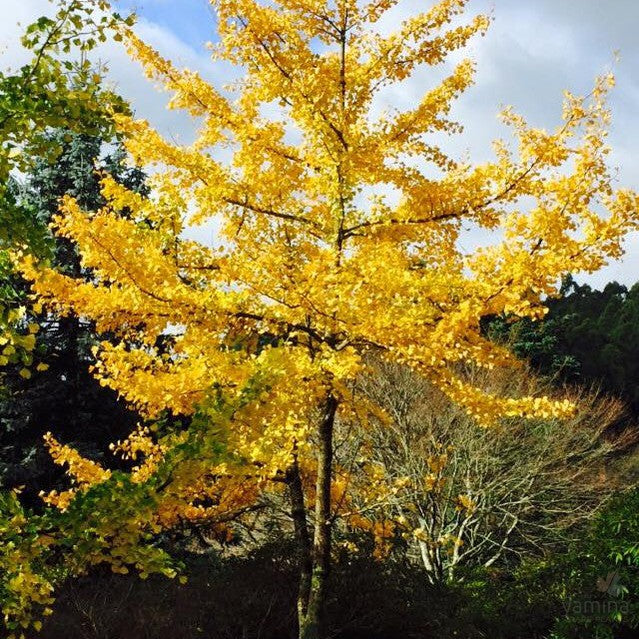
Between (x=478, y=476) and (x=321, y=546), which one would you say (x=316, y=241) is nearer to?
(x=321, y=546)

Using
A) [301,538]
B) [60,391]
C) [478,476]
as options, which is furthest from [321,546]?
[60,391]

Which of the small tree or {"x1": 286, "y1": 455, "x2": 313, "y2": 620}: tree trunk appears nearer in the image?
{"x1": 286, "y1": 455, "x2": 313, "y2": 620}: tree trunk

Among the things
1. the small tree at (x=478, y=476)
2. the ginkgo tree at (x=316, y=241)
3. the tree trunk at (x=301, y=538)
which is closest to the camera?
the ginkgo tree at (x=316, y=241)

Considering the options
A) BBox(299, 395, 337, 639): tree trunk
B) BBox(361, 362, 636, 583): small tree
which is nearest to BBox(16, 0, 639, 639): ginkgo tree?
BBox(299, 395, 337, 639): tree trunk

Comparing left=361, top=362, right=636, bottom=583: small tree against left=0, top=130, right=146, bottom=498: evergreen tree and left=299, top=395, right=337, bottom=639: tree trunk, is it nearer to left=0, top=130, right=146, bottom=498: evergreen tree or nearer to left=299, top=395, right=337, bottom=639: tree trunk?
left=0, top=130, right=146, bottom=498: evergreen tree

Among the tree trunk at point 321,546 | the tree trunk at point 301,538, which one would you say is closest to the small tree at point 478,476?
the tree trunk at point 301,538

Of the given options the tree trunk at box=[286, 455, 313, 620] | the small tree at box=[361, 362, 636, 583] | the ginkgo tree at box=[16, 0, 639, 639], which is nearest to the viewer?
the ginkgo tree at box=[16, 0, 639, 639]

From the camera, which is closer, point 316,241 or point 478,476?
point 316,241

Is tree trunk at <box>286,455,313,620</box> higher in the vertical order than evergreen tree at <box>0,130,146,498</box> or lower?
lower

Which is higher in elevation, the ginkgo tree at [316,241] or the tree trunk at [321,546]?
the ginkgo tree at [316,241]

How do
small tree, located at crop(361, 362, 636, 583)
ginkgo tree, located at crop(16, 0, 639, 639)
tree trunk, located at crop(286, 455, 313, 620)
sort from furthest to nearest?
small tree, located at crop(361, 362, 636, 583) < tree trunk, located at crop(286, 455, 313, 620) < ginkgo tree, located at crop(16, 0, 639, 639)

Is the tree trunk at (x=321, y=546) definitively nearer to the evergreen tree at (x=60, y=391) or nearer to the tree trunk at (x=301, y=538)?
the tree trunk at (x=301, y=538)

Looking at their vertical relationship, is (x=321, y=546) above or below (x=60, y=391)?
below

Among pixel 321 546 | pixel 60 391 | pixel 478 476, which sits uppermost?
pixel 60 391
